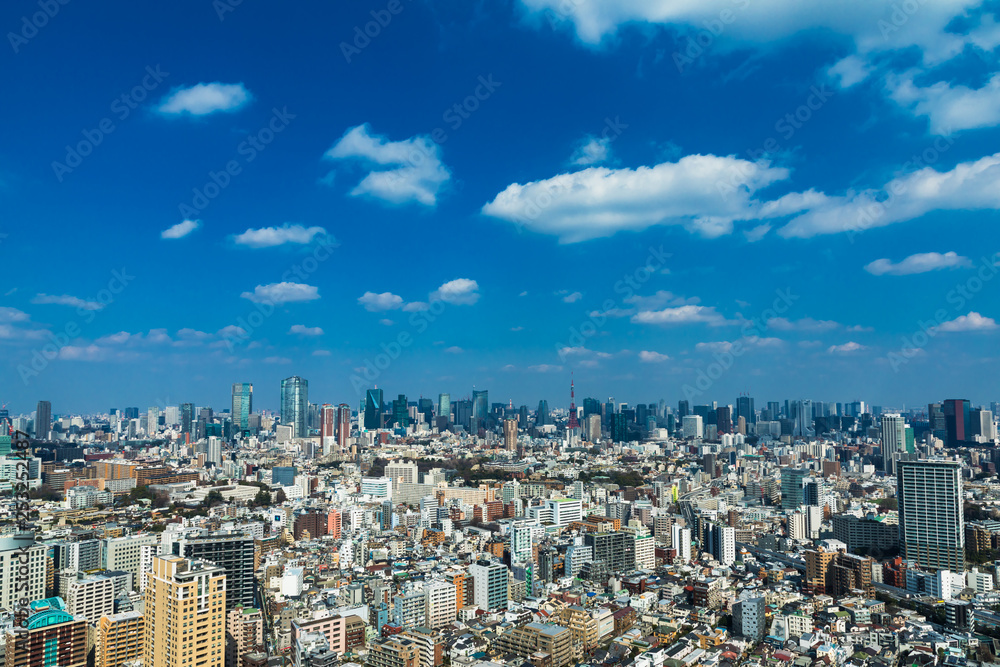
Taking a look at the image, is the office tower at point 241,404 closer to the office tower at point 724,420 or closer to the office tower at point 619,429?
the office tower at point 619,429

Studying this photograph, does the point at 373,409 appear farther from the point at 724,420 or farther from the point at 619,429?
the point at 724,420

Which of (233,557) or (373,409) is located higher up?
(373,409)

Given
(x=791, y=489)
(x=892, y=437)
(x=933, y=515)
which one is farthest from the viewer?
(x=892, y=437)

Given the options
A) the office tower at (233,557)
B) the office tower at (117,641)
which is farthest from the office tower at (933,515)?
the office tower at (117,641)

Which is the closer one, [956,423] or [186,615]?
[186,615]

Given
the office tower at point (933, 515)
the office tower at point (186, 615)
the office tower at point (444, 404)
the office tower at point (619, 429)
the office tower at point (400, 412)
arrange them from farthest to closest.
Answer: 1. the office tower at point (444, 404)
2. the office tower at point (400, 412)
3. the office tower at point (619, 429)
4. the office tower at point (933, 515)
5. the office tower at point (186, 615)

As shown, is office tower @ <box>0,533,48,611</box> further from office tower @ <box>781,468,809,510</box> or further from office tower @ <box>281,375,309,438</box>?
office tower @ <box>281,375,309,438</box>

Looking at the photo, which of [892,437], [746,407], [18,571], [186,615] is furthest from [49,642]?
[746,407]
